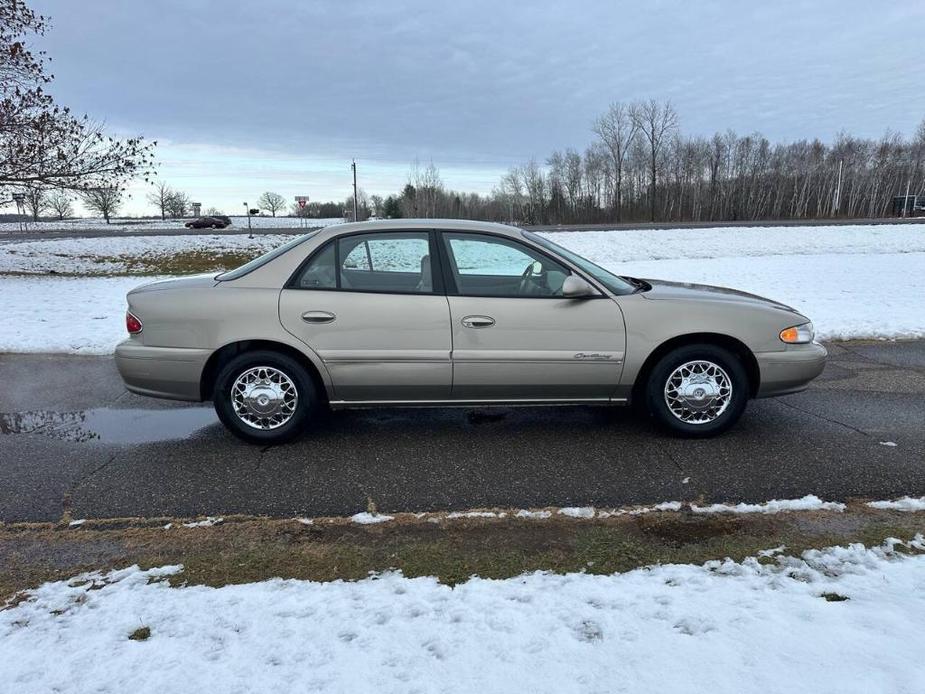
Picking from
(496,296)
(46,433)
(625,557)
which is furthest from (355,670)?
(46,433)

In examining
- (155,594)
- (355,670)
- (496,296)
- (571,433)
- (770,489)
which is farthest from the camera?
(571,433)

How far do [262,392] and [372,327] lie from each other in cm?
93

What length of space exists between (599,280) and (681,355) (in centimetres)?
80

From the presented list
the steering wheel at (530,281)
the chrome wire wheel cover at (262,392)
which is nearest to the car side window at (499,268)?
the steering wheel at (530,281)

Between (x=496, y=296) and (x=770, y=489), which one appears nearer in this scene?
(x=770, y=489)

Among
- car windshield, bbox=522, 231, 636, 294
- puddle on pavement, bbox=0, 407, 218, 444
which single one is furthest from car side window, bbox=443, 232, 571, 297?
puddle on pavement, bbox=0, 407, 218, 444

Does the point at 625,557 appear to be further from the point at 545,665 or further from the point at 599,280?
the point at 599,280

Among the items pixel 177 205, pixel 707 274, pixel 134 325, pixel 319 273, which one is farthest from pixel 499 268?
pixel 177 205

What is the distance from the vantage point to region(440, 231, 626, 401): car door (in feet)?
13.6

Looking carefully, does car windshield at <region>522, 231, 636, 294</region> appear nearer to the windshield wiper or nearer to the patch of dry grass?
the windshield wiper

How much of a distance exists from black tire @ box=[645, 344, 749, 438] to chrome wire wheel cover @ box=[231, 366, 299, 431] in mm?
2607

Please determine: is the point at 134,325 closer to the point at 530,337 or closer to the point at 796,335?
the point at 530,337

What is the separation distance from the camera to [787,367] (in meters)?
4.31

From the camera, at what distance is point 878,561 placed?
2.72 metres
